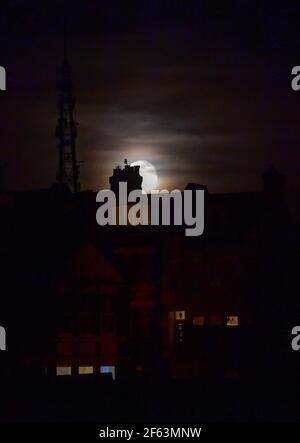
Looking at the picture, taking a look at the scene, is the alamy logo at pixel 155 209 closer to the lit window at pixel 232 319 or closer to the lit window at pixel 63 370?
the lit window at pixel 232 319

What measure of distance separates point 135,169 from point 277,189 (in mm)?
8857

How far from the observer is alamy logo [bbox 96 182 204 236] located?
43719mm

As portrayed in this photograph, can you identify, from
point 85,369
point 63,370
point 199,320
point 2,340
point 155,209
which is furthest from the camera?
point 155,209

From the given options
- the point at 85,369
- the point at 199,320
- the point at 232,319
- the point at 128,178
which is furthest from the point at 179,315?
the point at 128,178

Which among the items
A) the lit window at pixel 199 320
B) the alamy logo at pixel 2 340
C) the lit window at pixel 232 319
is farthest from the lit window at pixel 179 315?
the alamy logo at pixel 2 340

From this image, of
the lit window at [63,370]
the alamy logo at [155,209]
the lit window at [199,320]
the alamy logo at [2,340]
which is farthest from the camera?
the alamy logo at [155,209]

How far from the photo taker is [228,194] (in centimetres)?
4562

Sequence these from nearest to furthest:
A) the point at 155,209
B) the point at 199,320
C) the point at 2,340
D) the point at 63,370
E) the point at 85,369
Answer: the point at 2,340
the point at 85,369
the point at 63,370
the point at 199,320
the point at 155,209

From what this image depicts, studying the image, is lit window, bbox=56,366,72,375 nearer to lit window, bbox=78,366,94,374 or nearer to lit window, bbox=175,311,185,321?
lit window, bbox=78,366,94,374

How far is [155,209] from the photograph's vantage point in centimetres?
4491

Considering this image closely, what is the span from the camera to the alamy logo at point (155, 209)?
1721 inches

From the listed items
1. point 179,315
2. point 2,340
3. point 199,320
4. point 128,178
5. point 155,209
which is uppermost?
point 128,178

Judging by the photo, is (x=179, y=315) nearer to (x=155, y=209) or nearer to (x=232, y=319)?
(x=232, y=319)

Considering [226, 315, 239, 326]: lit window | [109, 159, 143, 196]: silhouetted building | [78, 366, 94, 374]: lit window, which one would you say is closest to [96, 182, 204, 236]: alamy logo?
[109, 159, 143, 196]: silhouetted building
